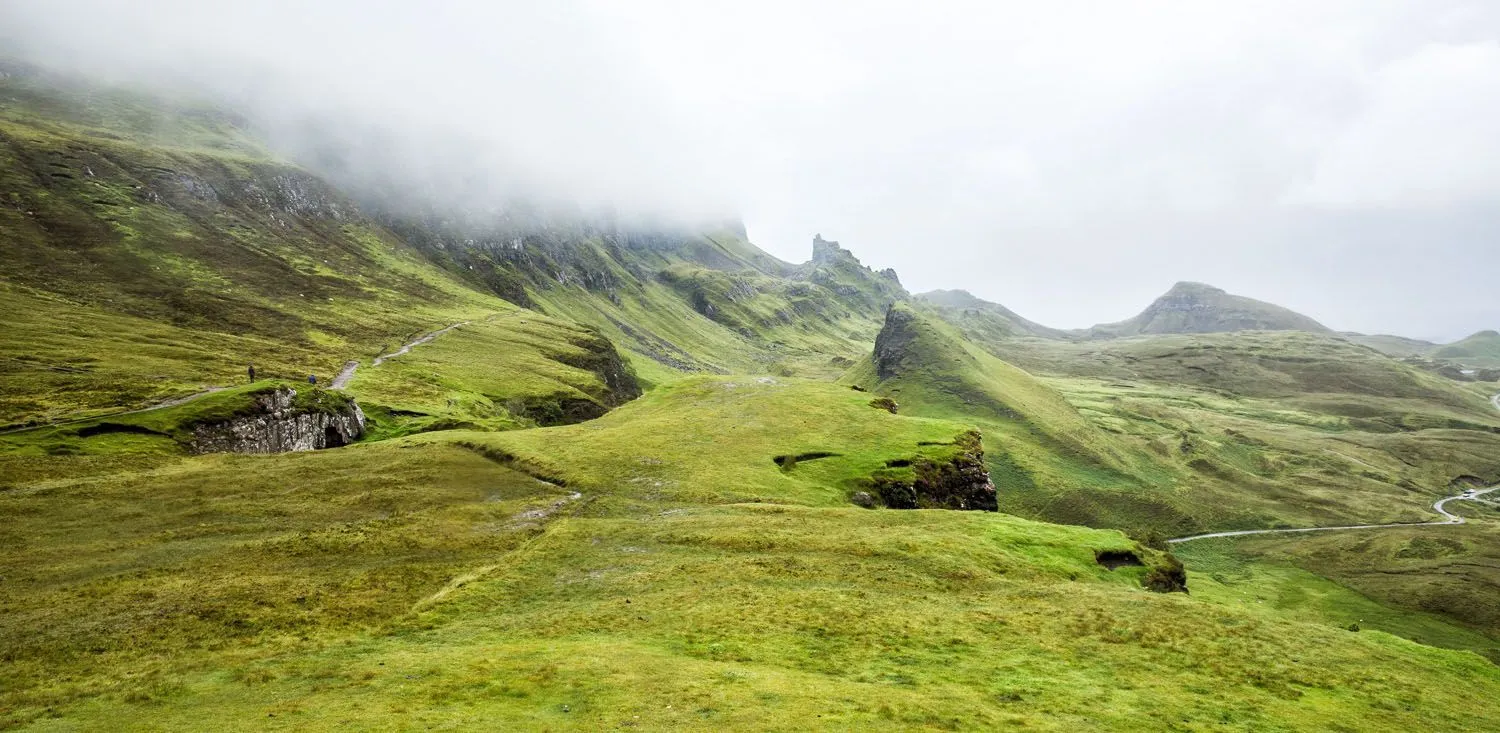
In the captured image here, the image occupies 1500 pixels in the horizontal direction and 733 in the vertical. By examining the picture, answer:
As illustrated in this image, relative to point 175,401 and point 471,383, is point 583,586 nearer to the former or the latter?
point 175,401

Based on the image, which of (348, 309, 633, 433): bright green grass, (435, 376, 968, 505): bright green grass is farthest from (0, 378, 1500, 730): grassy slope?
(348, 309, 633, 433): bright green grass

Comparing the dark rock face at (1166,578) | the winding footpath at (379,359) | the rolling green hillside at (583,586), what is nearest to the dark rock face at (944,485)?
the rolling green hillside at (583,586)

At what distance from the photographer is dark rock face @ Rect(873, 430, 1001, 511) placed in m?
85.9

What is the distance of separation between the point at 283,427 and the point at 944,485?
8886 centimetres

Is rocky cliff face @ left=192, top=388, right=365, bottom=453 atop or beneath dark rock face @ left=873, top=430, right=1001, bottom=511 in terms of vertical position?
atop

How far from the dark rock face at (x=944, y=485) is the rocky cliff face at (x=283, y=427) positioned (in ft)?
255

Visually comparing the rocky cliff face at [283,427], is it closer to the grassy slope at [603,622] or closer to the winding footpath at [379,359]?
the grassy slope at [603,622]

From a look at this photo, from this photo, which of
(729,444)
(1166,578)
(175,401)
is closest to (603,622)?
(729,444)

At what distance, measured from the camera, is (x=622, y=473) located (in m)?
76.6

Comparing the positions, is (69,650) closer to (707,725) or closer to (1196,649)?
(707,725)

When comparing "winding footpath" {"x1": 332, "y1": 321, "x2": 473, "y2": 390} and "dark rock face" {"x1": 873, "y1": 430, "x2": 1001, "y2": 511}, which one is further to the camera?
"winding footpath" {"x1": 332, "y1": 321, "x2": 473, "y2": 390}

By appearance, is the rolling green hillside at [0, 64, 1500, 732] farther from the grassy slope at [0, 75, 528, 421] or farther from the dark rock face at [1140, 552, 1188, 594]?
the grassy slope at [0, 75, 528, 421]

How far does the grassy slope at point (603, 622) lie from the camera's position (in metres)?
29.1

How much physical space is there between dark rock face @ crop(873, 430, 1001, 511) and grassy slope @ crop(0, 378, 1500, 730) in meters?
17.8
